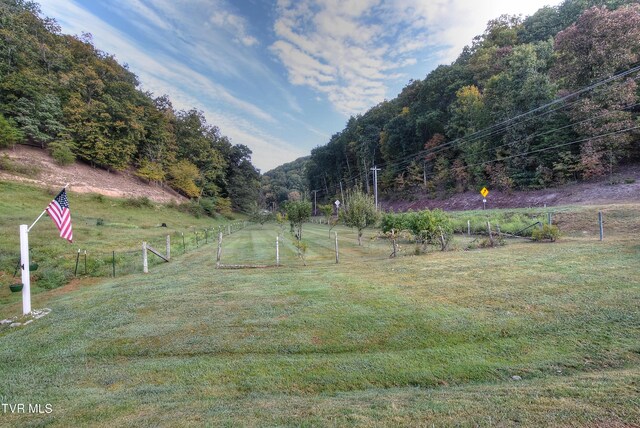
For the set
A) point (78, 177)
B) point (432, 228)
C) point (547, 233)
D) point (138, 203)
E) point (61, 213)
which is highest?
point (78, 177)

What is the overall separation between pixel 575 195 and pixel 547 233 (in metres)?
17.9

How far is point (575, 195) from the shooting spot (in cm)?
2538

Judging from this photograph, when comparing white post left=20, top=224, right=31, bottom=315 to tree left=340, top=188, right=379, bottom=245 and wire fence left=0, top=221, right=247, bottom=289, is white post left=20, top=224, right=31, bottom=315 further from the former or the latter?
tree left=340, top=188, right=379, bottom=245

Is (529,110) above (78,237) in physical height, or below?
above

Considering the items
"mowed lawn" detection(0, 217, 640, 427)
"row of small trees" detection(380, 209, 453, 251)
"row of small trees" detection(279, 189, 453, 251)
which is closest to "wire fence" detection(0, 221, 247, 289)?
"mowed lawn" detection(0, 217, 640, 427)

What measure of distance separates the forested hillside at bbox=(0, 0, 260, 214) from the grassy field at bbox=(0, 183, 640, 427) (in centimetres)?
3495

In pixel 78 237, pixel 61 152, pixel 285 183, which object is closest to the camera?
pixel 78 237

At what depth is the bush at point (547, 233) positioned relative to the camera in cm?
1260

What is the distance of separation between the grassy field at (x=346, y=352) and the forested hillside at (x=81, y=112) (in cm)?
3495

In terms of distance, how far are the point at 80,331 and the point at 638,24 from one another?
39.4 m

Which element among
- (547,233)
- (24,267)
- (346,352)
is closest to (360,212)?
(547,233)

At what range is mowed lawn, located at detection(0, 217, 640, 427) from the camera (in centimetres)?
279

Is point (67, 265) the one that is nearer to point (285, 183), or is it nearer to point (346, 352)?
point (346, 352)

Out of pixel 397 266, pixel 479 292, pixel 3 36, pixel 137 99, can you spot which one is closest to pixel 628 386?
pixel 479 292
